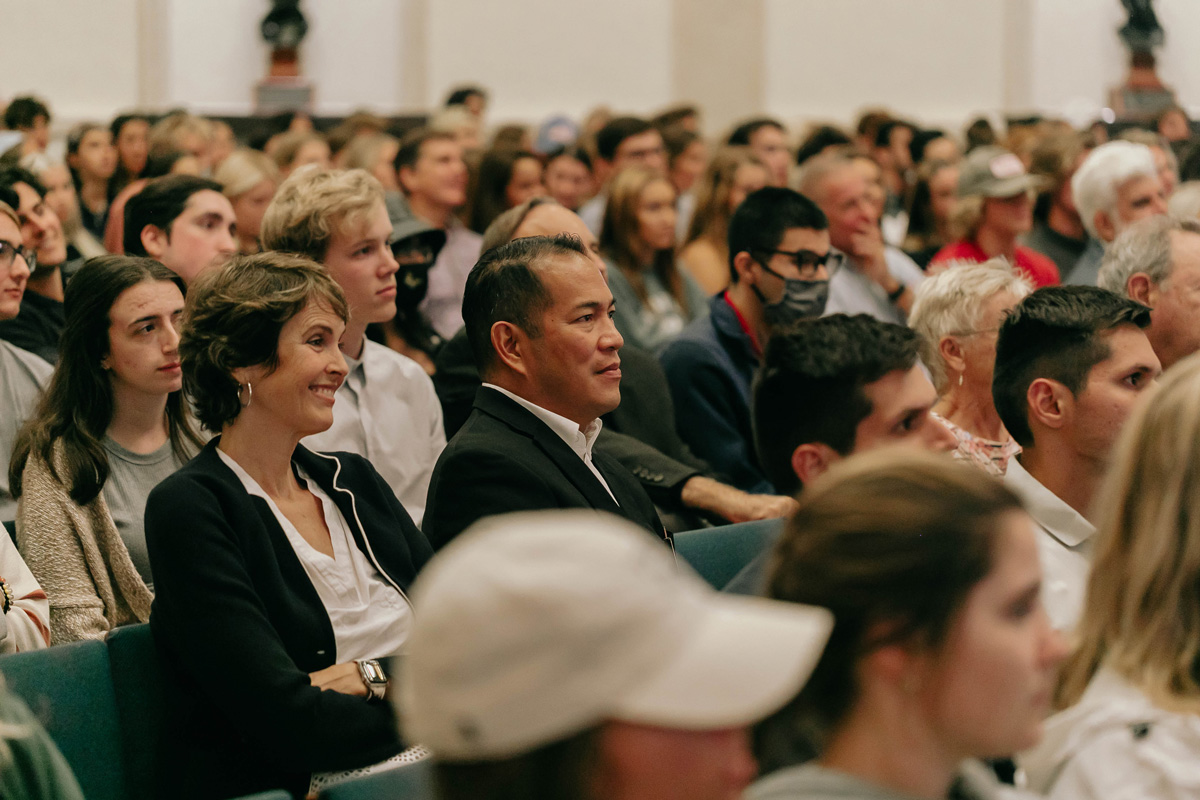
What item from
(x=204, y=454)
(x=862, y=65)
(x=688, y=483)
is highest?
(x=862, y=65)

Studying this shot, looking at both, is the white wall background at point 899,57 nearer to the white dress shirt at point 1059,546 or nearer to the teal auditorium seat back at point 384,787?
the white dress shirt at point 1059,546

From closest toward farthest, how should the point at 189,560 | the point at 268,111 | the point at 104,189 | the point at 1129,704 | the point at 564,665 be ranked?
the point at 564,665
the point at 1129,704
the point at 189,560
the point at 104,189
the point at 268,111

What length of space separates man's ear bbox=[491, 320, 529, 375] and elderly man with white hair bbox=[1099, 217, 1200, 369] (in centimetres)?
163

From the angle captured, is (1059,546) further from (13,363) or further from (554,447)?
(13,363)

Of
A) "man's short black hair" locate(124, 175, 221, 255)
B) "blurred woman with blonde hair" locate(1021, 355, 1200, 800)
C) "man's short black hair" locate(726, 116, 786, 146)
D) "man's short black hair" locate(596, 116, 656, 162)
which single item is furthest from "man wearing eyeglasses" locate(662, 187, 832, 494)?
"man's short black hair" locate(726, 116, 786, 146)

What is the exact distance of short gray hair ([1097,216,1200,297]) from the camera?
349 centimetres

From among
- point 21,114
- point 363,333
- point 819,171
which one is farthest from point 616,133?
point 363,333

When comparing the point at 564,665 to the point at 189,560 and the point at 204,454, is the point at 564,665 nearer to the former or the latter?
the point at 189,560

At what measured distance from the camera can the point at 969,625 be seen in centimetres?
126

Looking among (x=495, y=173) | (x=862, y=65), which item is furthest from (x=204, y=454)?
(x=862, y=65)

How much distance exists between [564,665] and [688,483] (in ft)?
7.71

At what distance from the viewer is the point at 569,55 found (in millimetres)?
11836

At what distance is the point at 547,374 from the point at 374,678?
0.70 metres

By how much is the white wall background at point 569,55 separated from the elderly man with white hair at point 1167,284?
8.50m
